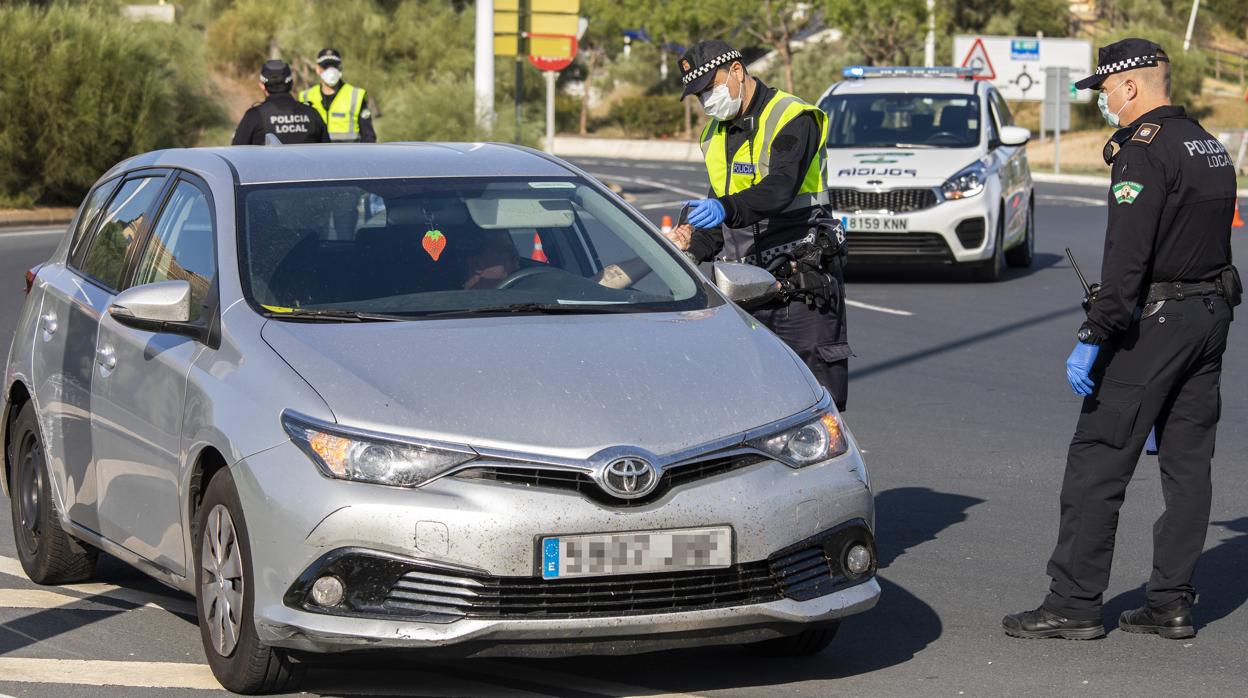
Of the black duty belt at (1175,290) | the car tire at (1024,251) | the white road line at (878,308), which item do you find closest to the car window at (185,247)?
the black duty belt at (1175,290)

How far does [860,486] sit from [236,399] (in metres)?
1.72

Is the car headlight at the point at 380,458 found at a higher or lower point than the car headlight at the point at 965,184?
higher

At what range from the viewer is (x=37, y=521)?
22.8ft

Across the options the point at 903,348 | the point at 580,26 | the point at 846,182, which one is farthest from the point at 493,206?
the point at 580,26

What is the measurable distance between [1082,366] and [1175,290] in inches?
14.6

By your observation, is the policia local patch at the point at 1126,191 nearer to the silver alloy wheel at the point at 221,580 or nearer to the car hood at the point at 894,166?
the silver alloy wheel at the point at 221,580

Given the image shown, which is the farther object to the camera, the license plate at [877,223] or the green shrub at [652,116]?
the green shrub at [652,116]

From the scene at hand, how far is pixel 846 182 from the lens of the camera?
707 inches

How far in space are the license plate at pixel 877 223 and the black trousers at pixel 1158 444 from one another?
1166 centimetres

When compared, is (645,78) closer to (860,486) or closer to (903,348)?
(903,348)

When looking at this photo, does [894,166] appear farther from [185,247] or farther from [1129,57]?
[185,247]

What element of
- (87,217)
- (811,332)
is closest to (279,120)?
(87,217)

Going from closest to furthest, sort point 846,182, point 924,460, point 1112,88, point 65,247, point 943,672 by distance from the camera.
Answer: point 943,672
point 1112,88
point 65,247
point 924,460
point 846,182

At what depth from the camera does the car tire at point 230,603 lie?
5.20 meters
